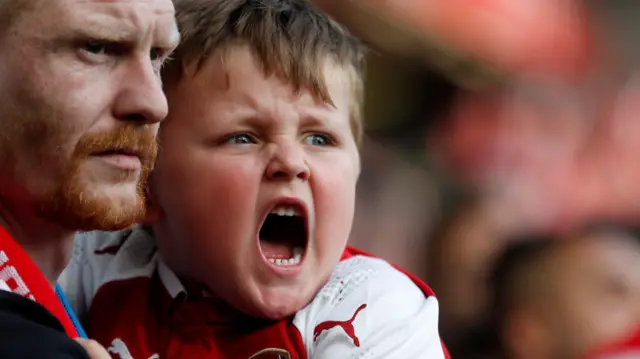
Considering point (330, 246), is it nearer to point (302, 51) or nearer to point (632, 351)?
point (302, 51)

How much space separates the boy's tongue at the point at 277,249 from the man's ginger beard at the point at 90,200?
18cm

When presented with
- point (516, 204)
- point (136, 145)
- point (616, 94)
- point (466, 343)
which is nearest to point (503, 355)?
point (466, 343)

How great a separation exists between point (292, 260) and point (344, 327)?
3.9 inches

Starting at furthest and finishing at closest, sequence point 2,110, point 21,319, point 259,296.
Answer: point 259,296
point 2,110
point 21,319

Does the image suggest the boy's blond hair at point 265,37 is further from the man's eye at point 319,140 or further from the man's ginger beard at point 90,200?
the man's ginger beard at point 90,200

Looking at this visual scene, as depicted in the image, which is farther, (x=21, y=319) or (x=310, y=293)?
(x=310, y=293)

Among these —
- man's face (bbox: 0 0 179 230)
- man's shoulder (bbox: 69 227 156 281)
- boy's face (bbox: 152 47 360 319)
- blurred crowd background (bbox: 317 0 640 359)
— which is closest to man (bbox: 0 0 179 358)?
man's face (bbox: 0 0 179 230)

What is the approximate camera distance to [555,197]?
209 centimetres

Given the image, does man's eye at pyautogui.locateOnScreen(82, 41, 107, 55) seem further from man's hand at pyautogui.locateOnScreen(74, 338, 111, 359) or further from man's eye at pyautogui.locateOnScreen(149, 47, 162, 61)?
man's hand at pyautogui.locateOnScreen(74, 338, 111, 359)

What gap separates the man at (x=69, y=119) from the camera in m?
0.72

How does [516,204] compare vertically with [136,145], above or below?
below

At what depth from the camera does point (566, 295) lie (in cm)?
188

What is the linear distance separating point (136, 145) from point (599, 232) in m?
1.50

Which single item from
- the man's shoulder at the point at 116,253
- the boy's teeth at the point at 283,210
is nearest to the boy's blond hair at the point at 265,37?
the boy's teeth at the point at 283,210
